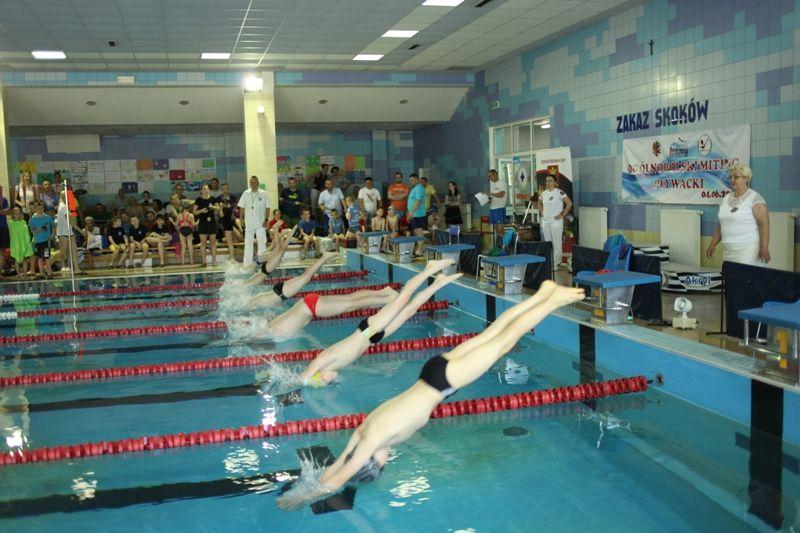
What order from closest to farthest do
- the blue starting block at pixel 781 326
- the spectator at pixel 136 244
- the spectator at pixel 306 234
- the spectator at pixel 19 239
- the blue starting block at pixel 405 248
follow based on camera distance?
the blue starting block at pixel 781 326, the blue starting block at pixel 405 248, the spectator at pixel 19 239, the spectator at pixel 136 244, the spectator at pixel 306 234

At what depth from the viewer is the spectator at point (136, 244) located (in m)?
13.1

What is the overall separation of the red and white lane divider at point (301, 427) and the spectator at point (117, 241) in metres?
9.84

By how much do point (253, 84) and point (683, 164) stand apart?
8772 mm

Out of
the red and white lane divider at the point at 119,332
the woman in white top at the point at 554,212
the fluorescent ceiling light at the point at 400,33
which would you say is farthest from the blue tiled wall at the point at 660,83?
the red and white lane divider at the point at 119,332

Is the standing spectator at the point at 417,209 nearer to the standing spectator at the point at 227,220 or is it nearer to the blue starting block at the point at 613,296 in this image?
the standing spectator at the point at 227,220

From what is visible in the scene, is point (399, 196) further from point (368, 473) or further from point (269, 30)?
point (368, 473)

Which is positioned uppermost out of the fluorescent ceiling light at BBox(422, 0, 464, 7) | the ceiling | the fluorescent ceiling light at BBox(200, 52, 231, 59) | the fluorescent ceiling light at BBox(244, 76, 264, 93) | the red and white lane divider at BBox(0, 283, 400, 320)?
the fluorescent ceiling light at BBox(200, 52, 231, 59)

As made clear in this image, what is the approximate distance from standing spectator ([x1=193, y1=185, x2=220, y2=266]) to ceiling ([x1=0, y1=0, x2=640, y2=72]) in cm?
249

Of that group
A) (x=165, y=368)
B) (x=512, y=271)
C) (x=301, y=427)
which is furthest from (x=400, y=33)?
(x=301, y=427)

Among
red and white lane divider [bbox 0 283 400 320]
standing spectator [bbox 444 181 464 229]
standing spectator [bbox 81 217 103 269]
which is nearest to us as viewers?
red and white lane divider [bbox 0 283 400 320]

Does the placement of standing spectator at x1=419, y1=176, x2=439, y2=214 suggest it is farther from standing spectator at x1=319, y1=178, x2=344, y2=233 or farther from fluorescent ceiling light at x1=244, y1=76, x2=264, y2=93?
fluorescent ceiling light at x1=244, y1=76, x2=264, y2=93

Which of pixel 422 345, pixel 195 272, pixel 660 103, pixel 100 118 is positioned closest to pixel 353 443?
pixel 422 345

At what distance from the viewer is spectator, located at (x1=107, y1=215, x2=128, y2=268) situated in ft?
43.0

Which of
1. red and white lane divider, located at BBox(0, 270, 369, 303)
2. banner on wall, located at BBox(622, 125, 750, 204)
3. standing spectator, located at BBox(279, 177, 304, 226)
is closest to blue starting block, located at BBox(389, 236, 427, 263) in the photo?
red and white lane divider, located at BBox(0, 270, 369, 303)
